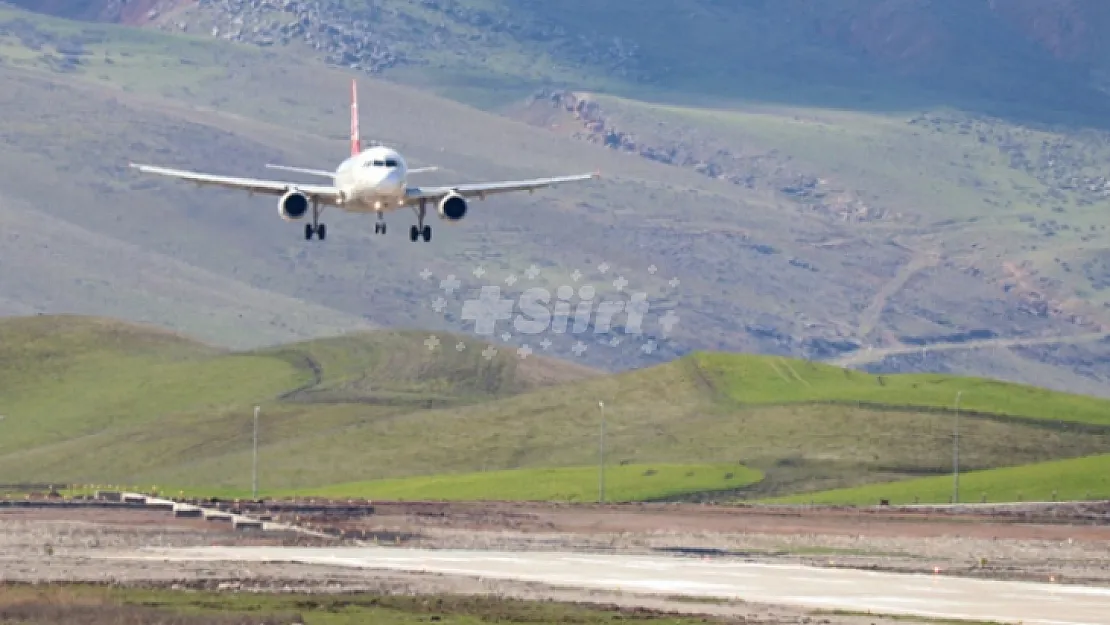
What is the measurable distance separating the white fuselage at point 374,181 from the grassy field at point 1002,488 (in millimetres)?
53320

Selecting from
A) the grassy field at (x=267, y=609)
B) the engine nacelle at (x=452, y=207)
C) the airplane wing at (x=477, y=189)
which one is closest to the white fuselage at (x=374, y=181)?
the airplane wing at (x=477, y=189)

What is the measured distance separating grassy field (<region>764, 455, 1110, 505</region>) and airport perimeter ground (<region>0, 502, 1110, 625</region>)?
1523 centimetres

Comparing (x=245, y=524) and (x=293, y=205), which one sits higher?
(x=293, y=205)

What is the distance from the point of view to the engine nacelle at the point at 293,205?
10612cm

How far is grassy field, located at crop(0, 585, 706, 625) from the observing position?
6869 centimetres

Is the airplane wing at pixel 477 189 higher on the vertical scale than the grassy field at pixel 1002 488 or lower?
higher

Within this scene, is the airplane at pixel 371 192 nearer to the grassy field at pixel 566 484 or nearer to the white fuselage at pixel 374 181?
the white fuselage at pixel 374 181

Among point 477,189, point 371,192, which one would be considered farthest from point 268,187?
point 477,189

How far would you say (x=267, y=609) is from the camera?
239 feet

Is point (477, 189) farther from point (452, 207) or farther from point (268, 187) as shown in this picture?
point (268, 187)

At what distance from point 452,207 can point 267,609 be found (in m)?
35.4

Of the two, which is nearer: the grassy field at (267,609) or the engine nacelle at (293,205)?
the grassy field at (267,609)

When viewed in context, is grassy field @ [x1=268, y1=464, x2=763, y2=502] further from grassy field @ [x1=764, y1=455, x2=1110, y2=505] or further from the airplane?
the airplane

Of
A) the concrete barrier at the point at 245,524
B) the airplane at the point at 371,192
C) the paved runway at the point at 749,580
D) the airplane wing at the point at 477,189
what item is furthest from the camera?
the concrete barrier at the point at 245,524
